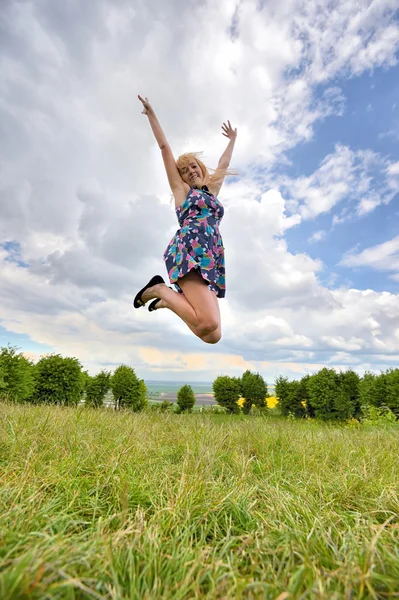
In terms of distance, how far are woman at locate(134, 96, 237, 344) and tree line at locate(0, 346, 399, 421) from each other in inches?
133

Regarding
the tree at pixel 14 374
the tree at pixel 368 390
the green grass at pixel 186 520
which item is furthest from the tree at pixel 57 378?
the tree at pixel 368 390

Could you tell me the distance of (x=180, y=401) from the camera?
20.6 metres

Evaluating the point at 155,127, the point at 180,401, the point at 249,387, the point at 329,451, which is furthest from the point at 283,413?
the point at 155,127

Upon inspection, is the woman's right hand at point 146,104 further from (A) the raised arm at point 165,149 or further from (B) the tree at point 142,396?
(B) the tree at point 142,396

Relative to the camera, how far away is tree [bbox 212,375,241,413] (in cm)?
2291

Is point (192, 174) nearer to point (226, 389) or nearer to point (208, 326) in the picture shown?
point (208, 326)

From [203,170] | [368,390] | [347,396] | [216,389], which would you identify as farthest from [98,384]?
[347,396]

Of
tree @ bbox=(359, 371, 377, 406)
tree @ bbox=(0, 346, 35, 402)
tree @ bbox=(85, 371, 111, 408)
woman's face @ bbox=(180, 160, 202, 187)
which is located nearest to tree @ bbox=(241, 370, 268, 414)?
tree @ bbox=(359, 371, 377, 406)

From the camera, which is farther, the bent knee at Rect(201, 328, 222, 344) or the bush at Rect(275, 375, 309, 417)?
the bush at Rect(275, 375, 309, 417)

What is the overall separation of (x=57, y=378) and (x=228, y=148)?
9607 mm

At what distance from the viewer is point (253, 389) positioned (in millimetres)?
22984

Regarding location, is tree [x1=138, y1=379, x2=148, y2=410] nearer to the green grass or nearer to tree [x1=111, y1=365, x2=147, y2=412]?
tree [x1=111, y1=365, x2=147, y2=412]

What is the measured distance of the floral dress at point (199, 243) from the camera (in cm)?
326

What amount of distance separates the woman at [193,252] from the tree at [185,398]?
1772 centimetres
